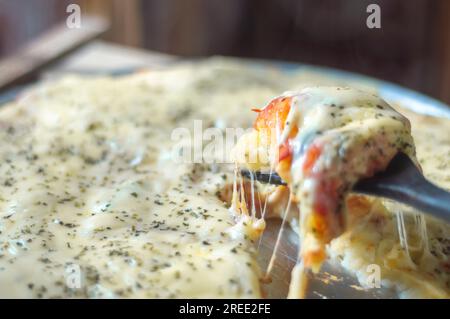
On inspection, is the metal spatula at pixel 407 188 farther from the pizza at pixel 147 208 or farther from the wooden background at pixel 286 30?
the wooden background at pixel 286 30

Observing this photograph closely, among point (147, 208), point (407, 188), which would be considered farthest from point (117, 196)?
point (407, 188)

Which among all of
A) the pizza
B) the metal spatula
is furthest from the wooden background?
the metal spatula

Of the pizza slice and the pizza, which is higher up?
the pizza slice

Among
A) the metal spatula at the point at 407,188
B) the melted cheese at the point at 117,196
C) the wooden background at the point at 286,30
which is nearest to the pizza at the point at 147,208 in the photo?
the melted cheese at the point at 117,196

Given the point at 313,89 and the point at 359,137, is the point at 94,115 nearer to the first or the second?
the point at 313,89

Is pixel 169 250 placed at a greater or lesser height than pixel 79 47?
lesser

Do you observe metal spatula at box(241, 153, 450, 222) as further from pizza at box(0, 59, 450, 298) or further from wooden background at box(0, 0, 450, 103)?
wooden background at box(0, 0, 450, 103)
